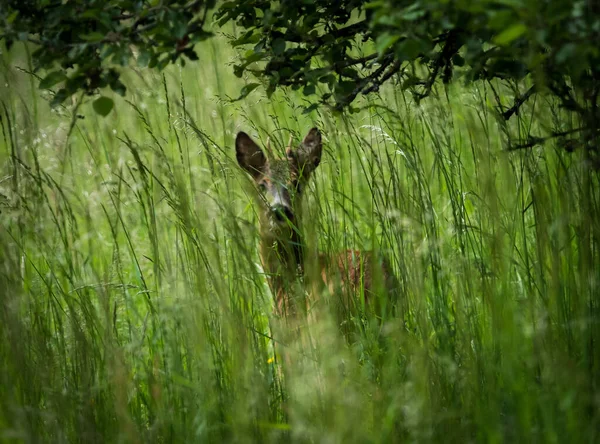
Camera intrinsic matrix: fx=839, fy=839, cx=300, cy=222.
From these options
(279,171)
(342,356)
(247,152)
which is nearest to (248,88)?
(279,171)

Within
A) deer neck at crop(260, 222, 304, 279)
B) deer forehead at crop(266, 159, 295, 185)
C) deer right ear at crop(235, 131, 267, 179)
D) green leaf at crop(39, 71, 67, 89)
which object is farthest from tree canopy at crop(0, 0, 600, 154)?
deer right ear at crop(235, 131, 267, 179)

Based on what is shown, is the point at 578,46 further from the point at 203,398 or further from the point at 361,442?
the point at 203,398

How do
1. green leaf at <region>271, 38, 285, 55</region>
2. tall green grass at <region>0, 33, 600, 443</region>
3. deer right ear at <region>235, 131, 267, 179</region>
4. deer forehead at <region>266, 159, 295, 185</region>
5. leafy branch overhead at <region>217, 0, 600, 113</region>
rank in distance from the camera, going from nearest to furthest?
leafy branch overhead at <region>217, 0, 600, 113</region>
tall green grass at <region>0, 33, 600, 443</region>
green leaf at <region>271, 38, 285, 55</region>
deer forehead at <region>266, 159, 295, 185</region>
deer right ear at <region>235, 131, 267, 179</region>

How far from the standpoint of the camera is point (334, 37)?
275 centimetres

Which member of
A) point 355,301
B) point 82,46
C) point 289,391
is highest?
point 82,46

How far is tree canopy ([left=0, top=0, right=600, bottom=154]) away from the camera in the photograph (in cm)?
182

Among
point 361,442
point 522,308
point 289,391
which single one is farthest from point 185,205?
point 522,308

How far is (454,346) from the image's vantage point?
2.50 m

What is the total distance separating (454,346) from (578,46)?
1025mm

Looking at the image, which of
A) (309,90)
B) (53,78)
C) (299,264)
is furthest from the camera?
(299,264)

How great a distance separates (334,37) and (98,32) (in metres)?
0.88

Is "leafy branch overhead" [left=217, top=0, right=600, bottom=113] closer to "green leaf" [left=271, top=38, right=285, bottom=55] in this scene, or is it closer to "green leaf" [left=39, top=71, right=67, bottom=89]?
"green leaf" [left=271, top=38, right=285, bottom=55]

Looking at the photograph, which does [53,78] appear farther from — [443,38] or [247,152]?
[247,152]

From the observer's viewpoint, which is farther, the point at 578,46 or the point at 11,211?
the point at 11,211
